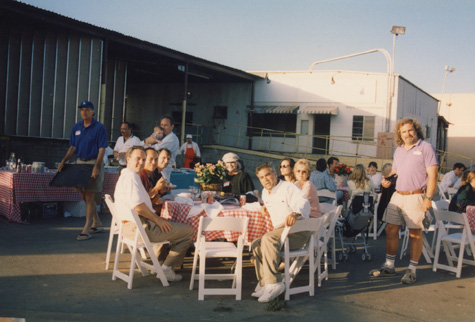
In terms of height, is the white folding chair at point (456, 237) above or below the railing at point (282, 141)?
below

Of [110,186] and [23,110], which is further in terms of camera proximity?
[23,110]

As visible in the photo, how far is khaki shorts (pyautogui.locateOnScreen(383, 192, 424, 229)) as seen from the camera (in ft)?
18.1

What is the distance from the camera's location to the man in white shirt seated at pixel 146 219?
15.8 feet

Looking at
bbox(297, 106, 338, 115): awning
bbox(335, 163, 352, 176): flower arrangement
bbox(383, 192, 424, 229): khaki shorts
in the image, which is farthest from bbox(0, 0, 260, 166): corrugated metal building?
bbox(383, 192, 424, 229): khaki shorts

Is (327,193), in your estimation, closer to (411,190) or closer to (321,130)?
(411,190)


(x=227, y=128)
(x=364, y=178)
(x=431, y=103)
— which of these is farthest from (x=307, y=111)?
(x=364, y=178)

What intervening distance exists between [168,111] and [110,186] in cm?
1531

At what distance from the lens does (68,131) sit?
44.7ft

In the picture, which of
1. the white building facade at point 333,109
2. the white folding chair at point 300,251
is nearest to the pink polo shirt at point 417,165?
the white folding chair at point 300,251

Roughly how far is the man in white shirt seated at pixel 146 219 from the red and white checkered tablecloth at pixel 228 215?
0.18 metres

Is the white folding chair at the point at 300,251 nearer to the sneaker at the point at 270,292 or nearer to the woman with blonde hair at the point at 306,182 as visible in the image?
the sneaker at the point at 270,292

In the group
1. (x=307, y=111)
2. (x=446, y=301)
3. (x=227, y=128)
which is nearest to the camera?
(x=446, y=301)

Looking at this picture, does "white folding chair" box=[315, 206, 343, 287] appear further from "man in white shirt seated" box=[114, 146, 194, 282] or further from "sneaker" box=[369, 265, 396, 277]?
"man in white shirt seated" box=[114, 146, 194, 282]

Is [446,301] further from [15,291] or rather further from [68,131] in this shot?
[68,131]
